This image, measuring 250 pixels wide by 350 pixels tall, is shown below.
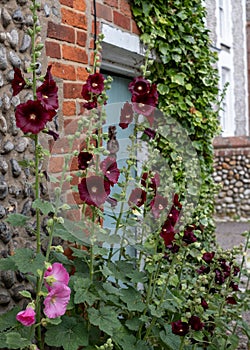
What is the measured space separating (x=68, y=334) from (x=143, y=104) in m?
0.97

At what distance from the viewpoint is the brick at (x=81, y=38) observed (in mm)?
3195

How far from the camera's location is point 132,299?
2383 mm

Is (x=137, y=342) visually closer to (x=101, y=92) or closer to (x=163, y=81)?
(x=101, y=92)

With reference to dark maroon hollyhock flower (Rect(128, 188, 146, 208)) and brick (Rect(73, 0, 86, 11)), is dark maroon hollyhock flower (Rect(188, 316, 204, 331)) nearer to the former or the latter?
dark maroon hollyhock flower (Rect(128, 188, 146, 208))

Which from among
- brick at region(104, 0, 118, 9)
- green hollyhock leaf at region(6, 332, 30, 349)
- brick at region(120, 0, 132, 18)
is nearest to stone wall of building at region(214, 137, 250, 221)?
brick at region(120, 0, 132, 18)

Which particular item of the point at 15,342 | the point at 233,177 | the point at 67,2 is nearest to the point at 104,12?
the point at 67,2

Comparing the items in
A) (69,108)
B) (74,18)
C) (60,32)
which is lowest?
(69,108)

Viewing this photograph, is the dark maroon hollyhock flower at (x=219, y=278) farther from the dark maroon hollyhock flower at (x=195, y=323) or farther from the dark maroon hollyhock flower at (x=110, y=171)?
the dark maroon hollyhock flower at (x=110, y=171)

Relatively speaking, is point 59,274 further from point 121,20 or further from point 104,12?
point 121,20

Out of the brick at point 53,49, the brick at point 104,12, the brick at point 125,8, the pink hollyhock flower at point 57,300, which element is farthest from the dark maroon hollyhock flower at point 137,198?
the brick at point 125,8

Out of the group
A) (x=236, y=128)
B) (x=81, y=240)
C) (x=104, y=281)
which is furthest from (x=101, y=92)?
(x=236, y=128)

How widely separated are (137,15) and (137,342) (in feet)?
7.57

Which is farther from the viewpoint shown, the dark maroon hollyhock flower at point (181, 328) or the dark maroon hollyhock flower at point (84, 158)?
the dark maroon hollyhock flower at point (181, 328)

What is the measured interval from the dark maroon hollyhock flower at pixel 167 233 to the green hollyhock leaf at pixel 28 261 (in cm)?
53
